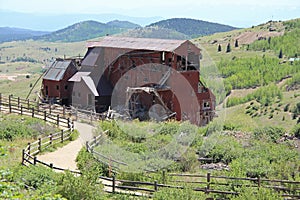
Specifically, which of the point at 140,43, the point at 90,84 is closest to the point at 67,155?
the point at 140,43

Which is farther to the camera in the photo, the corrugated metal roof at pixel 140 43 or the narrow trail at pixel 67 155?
the corrugated metal roof at pixel 140 43

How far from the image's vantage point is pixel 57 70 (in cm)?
4084

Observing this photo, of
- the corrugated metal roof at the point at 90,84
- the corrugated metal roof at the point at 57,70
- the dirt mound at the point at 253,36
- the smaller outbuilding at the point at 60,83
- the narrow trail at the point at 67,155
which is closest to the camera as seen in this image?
the narrow trail at the point at 67,155

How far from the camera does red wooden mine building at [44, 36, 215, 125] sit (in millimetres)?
33469

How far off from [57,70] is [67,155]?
761 inches

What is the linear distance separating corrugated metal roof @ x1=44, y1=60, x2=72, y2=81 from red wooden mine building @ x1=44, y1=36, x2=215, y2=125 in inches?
60.1

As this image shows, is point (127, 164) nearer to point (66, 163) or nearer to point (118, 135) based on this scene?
point (66, 163)

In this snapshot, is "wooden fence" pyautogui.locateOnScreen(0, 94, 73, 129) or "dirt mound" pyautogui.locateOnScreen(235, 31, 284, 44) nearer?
"wooden fence" pyautogui.locateOnScreen(0, 94, 73, 129)

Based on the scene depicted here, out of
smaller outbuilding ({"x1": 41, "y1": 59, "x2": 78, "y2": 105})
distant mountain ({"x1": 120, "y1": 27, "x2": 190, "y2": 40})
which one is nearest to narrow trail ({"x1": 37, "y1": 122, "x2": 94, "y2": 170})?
distant mountain ({"x1": 120, "y1": 27, "x2": 190, "y2": 40})

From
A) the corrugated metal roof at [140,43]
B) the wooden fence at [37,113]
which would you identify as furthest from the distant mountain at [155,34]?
the wooden fence at [37,113]

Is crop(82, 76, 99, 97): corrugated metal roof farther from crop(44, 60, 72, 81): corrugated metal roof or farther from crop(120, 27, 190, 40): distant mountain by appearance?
crop(120, 27, 190, 40): distant mountain

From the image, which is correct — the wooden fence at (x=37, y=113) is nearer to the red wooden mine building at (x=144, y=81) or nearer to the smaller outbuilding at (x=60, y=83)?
the smaller outbuilding at (x=60, y=83)

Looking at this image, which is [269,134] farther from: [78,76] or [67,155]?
[78,76]

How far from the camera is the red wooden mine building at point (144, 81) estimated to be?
33.5 meters
